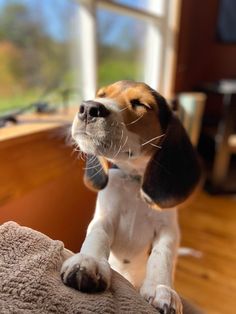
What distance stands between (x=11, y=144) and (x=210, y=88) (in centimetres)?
194

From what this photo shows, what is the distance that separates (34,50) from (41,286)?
3.52ft

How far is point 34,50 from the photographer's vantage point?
128 centimetres

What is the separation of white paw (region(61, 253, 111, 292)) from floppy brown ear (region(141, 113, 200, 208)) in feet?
0.69

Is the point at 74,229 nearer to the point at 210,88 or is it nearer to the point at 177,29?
the point at 177,29

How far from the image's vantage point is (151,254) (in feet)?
2.11

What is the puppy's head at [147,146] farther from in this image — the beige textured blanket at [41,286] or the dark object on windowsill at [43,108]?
the dark object on windowsill at [43,108]

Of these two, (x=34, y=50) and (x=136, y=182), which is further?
(x=34, y=50)

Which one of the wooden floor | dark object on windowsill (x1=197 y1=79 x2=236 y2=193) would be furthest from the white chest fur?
dark object on windowsill (x1=197 y1=79 x2=236 y2=193)

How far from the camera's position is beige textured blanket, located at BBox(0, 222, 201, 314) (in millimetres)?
393

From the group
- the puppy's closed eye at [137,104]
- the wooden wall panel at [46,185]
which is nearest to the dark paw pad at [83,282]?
the wooden wall panel at [46,185]

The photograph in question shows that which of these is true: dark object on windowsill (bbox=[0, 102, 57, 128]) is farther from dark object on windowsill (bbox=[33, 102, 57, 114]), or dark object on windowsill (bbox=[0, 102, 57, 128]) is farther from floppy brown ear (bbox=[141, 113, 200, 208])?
floppy brown ear (bbox=[141, 113, 200, 208])

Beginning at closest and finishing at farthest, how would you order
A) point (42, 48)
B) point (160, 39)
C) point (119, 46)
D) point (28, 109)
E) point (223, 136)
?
1. point (28, 109)
2. point (42, 48)
3. point (119, 46)
4. point (160, 39)
5. point (223, 136)

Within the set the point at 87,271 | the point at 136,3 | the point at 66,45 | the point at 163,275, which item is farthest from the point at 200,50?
the point at 87,271

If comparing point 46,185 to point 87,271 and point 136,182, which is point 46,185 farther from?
point 87,271
